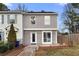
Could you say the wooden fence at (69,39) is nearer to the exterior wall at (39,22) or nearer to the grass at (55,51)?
the grass at (55,51)

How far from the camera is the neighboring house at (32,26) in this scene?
54.0ft

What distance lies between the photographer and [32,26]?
54.1ft

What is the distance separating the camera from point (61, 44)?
16516 millimetres

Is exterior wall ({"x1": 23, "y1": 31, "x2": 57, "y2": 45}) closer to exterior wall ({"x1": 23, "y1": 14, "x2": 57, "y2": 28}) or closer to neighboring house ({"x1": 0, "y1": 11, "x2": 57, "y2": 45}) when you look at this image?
neighboring house ({"x1": 0, "y1": 11, "x2": 57, "y2": 45})

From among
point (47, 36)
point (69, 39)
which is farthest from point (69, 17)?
point (47, 36)

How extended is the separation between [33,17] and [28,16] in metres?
0.10

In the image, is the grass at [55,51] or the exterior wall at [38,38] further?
the exterior wall at [38,38]

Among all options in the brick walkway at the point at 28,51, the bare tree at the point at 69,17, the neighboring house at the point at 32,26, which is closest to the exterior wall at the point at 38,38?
the neighboring house at the point at 32,26

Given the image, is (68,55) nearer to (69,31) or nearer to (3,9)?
(69,31)

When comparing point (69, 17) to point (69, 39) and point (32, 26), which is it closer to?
point (69, 39)

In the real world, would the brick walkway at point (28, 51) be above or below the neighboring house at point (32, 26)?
below

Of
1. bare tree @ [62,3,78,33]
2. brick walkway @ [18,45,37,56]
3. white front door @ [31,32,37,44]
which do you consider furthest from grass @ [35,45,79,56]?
bare tree @ [62,3,78,33]

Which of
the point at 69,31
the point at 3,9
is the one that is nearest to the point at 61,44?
the point at 69,31

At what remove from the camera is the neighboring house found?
16.5 metres
